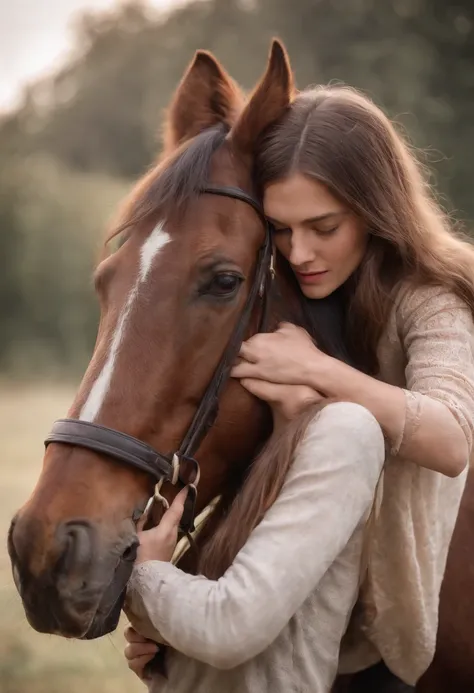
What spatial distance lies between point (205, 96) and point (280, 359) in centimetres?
74

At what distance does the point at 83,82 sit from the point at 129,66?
927 mm

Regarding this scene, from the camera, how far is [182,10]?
14.0 m

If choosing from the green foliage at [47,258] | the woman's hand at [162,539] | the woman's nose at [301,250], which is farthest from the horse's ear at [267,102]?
the green foliage at [47,258]

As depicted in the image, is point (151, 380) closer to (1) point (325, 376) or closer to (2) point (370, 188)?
(1) point (325, 376)

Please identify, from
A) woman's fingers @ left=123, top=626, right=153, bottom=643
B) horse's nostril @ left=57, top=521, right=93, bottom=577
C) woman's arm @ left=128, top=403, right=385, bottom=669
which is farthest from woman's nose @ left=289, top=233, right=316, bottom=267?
woman's fingers @ left=123, top=626, right=153, bottom=643

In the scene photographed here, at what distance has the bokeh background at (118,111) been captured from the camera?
1127 cm

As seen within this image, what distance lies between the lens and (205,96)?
198cm

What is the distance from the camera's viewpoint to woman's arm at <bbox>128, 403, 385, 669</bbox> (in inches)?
53.0

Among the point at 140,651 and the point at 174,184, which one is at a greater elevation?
the point at 174,184

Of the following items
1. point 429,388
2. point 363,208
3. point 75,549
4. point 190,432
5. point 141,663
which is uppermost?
point 363,208

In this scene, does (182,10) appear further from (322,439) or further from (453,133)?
(322,439)

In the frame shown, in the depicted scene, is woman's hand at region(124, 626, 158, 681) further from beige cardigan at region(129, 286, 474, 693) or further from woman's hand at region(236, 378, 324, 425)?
woman's hand at region(236, 378, 324, 425)

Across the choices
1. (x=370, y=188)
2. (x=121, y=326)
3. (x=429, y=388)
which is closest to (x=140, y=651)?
(x=121, y=326)

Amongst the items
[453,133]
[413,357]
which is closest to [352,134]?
[413,357]
